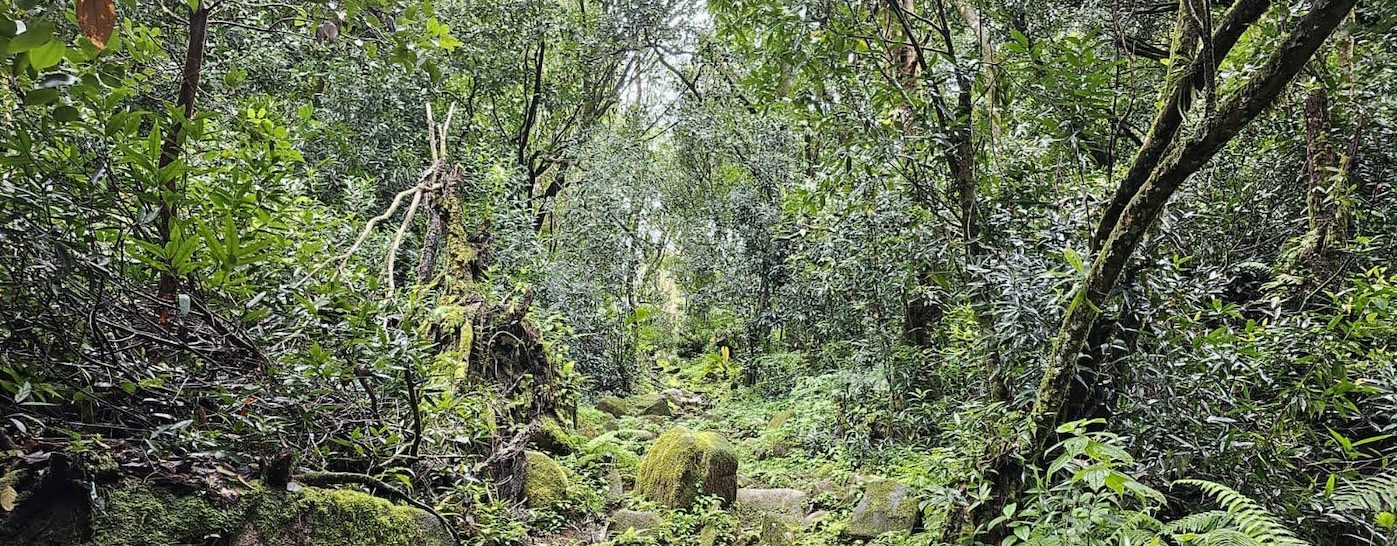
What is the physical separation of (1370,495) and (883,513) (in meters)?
3.21

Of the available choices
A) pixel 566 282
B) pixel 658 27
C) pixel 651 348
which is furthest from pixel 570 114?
pixel 651 348

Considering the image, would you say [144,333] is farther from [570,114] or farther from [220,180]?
[570,114]

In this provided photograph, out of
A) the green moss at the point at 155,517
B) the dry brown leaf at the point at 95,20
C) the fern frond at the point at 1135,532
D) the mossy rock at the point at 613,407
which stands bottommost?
the mossy rock at the point at 613,407

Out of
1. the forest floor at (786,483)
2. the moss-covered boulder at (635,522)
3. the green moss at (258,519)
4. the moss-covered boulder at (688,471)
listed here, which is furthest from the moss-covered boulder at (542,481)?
the green moss at (258,519)

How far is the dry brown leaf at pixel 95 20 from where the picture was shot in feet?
3.92

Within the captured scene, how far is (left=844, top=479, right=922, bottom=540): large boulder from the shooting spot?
499 centimetres

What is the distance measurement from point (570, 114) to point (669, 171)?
9.44 feet

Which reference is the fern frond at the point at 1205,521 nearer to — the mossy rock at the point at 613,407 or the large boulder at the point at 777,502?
the large boulder at the point at 777,502

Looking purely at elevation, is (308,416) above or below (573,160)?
below

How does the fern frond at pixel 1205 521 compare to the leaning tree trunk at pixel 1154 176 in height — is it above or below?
below

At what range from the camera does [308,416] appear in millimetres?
2334

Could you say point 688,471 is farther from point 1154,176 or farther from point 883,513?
point 1154,176

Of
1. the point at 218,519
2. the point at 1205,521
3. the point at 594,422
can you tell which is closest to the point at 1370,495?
the point at 1205,521

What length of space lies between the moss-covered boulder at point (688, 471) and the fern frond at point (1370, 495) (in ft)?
14.4
